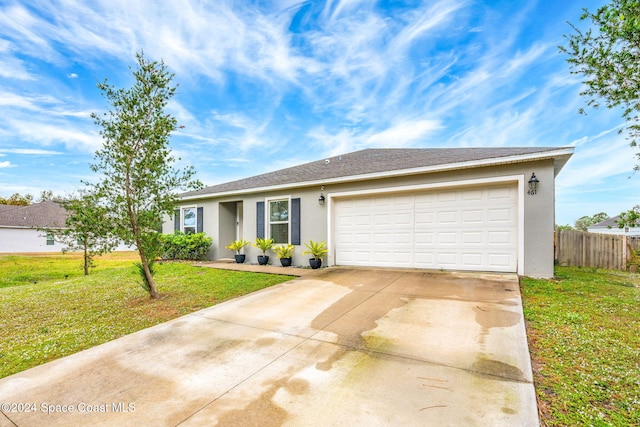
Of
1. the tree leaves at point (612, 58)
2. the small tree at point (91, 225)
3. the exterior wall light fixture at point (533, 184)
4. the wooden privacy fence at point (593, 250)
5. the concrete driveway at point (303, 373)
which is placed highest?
the tree leaves at point (612, 58)

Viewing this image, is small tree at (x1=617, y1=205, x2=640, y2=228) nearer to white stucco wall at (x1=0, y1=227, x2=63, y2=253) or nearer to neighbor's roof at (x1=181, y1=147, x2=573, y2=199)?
neighbor's roof at (x1=181, y1=147, x2=573, y2=199)

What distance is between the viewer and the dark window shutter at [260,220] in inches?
390

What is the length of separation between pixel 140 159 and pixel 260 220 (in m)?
5.05

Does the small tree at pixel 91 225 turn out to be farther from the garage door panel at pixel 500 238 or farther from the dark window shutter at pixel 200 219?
the garage door panel at pixel 500 238

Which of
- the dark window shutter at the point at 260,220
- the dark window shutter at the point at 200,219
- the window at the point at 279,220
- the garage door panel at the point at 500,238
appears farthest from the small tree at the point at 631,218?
the dark window shutter at the point at 200,219

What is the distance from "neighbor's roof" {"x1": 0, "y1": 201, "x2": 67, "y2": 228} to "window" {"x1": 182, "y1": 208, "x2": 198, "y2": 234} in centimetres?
1724

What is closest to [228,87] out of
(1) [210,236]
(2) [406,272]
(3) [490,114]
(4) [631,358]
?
(1) [210,236]

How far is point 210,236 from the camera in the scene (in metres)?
11.4

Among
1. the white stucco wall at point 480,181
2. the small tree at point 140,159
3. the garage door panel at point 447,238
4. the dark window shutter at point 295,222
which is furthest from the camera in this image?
the dark window shutter at point 295,222

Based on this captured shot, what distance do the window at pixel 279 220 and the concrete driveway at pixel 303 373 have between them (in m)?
5.00

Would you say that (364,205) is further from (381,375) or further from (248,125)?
(248,125)

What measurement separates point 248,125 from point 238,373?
13.3 metres

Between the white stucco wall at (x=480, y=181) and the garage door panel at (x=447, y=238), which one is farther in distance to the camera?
the garage door panel at (x=447, y=238)

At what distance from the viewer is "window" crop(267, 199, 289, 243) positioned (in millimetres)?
9471
